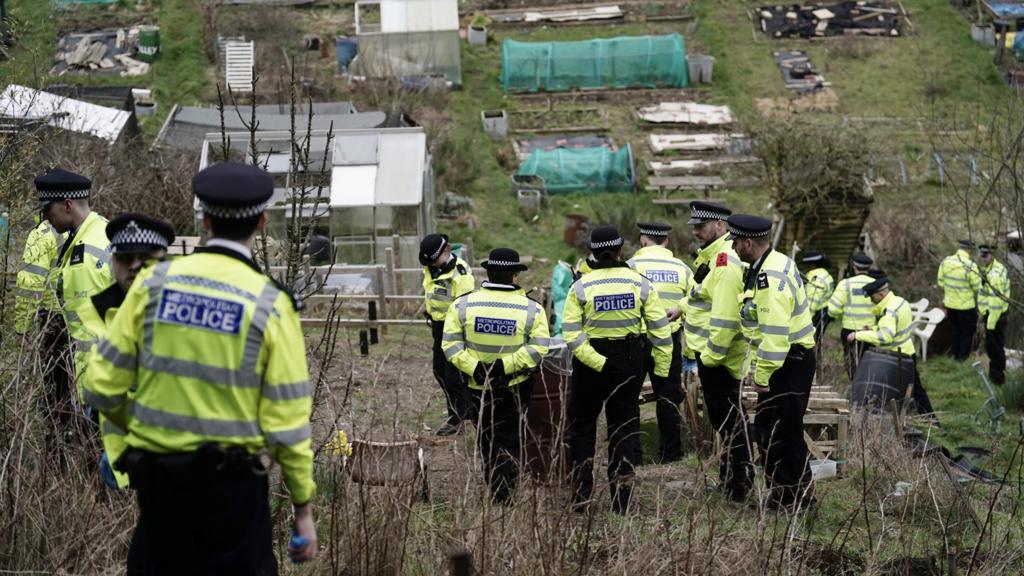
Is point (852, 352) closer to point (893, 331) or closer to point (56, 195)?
point (893, 331)

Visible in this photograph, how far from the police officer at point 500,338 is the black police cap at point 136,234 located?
2826 mm

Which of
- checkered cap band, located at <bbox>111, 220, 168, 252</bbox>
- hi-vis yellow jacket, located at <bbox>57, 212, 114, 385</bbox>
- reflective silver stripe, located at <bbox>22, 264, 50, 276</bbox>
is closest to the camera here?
checkered cap band, located at <bbox>111, 220, 168, 252</bbox>

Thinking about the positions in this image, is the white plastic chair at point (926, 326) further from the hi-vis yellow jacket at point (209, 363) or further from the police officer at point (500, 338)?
the hi-vis yellow jacket at point (209, 363)

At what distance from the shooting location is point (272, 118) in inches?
896

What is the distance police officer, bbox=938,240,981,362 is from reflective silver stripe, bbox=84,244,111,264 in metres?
12.8

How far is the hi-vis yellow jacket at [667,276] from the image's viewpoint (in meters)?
9.84

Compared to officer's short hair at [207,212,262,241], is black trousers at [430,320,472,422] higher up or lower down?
lower down

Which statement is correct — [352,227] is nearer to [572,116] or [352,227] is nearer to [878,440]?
[878,440]

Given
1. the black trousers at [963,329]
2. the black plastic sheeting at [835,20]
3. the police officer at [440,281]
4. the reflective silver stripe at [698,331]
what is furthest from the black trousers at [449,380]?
the black plastic sheeting at [835,20]

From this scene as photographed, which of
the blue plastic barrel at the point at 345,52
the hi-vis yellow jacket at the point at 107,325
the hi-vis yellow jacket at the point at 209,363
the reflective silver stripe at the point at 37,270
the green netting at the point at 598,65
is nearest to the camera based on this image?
the hi-vis yellow jacket at the point at 209,363

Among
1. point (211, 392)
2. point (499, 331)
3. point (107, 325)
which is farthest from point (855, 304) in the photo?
point (211, 392)

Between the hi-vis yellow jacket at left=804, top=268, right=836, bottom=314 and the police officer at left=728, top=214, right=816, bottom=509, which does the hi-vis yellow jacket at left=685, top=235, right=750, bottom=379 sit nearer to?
the police officer at left=728, top=214, right=816, bottom=509

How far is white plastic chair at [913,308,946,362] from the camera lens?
1598cm

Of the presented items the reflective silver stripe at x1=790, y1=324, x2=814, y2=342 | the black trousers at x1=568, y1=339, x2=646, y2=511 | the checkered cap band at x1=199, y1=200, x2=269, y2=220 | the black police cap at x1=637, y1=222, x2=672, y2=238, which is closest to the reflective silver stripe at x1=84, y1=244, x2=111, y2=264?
the checkered cap band at x1=199, y1=200, x2=269, y2=220
